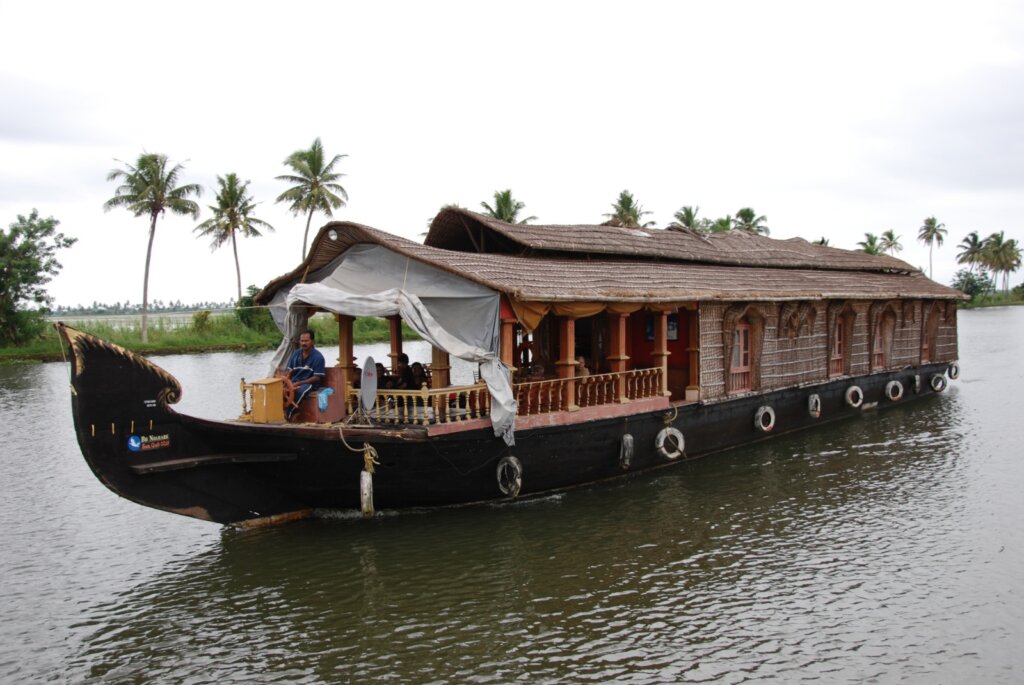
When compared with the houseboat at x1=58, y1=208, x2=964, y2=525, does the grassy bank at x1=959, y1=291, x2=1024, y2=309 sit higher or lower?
higher

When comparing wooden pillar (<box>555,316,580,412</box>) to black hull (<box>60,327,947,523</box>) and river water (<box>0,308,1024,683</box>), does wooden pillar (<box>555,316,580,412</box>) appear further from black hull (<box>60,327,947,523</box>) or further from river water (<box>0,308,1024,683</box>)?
river water (<box>0,308,1024,683</box>)

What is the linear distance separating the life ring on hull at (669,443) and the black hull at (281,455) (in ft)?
1.36

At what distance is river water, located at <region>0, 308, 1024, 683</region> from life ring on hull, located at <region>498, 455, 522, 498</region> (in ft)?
1.08

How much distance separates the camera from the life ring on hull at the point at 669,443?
Result: 1067 centimetres

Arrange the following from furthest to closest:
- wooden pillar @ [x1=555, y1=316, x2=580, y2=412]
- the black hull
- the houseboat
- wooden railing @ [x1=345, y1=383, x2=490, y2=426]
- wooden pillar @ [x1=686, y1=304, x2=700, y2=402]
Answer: wooden pillar @ [x1=686, y1=304, x2=700, y2=402] < wooden pillar @ [x1=555, y1=316, x2=580, y2=412] < wooden railing @ [x1=345, y1=383, x2=490, y2=426] < the houseboat < the black hull

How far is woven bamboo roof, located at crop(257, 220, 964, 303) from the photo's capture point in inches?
348

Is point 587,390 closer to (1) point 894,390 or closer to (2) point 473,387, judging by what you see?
(2) point 473,387

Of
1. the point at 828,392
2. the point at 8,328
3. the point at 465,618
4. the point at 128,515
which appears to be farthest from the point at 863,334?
the point at 8,328

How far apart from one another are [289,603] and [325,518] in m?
2.00

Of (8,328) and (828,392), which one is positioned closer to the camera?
(828,392)

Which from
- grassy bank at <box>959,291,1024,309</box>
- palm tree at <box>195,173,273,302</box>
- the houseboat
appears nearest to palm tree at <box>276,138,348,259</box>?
palm tree at <box>195,173,273,302</box>

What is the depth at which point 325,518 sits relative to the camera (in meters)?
8.80

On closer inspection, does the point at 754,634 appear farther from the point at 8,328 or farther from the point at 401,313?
the point at 8,328

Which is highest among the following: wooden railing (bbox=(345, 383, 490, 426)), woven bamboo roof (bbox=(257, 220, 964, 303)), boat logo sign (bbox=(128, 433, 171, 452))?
woven bamboo roof (bbox=(257, 220, 964, 303))
